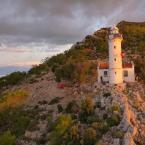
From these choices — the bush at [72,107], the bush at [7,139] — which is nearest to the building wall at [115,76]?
the bush at [72,107]

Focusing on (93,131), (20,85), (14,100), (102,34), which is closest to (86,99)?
(93,131)

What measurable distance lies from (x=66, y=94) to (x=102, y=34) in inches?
1774

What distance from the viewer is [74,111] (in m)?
61.2

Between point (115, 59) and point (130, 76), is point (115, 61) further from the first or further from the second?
point (130, 76)

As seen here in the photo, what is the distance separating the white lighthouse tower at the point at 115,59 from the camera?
208 feet

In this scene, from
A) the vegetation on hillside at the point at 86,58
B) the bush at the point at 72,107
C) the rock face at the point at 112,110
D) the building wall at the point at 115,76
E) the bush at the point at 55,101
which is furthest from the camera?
the vegetation on hillside at the point at 86,58

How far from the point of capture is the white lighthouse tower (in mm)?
63344

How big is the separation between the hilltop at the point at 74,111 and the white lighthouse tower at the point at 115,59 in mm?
1666

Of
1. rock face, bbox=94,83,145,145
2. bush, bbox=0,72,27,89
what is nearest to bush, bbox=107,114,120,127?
rock face, bbox=94,83,145,145

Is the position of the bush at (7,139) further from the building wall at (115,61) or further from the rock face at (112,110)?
the building wall at (115,61)

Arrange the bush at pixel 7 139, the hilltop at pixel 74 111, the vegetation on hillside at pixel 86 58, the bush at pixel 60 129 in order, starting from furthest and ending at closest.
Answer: the vegetation on hillside at pixel 86 58 → the bush at pixel 7 139 → the bush at pixel 60 129 → the hilltop at pixel 74 111

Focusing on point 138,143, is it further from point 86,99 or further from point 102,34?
point 102,34

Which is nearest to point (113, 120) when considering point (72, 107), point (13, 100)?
point (72, 107)

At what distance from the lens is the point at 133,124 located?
55.6m
